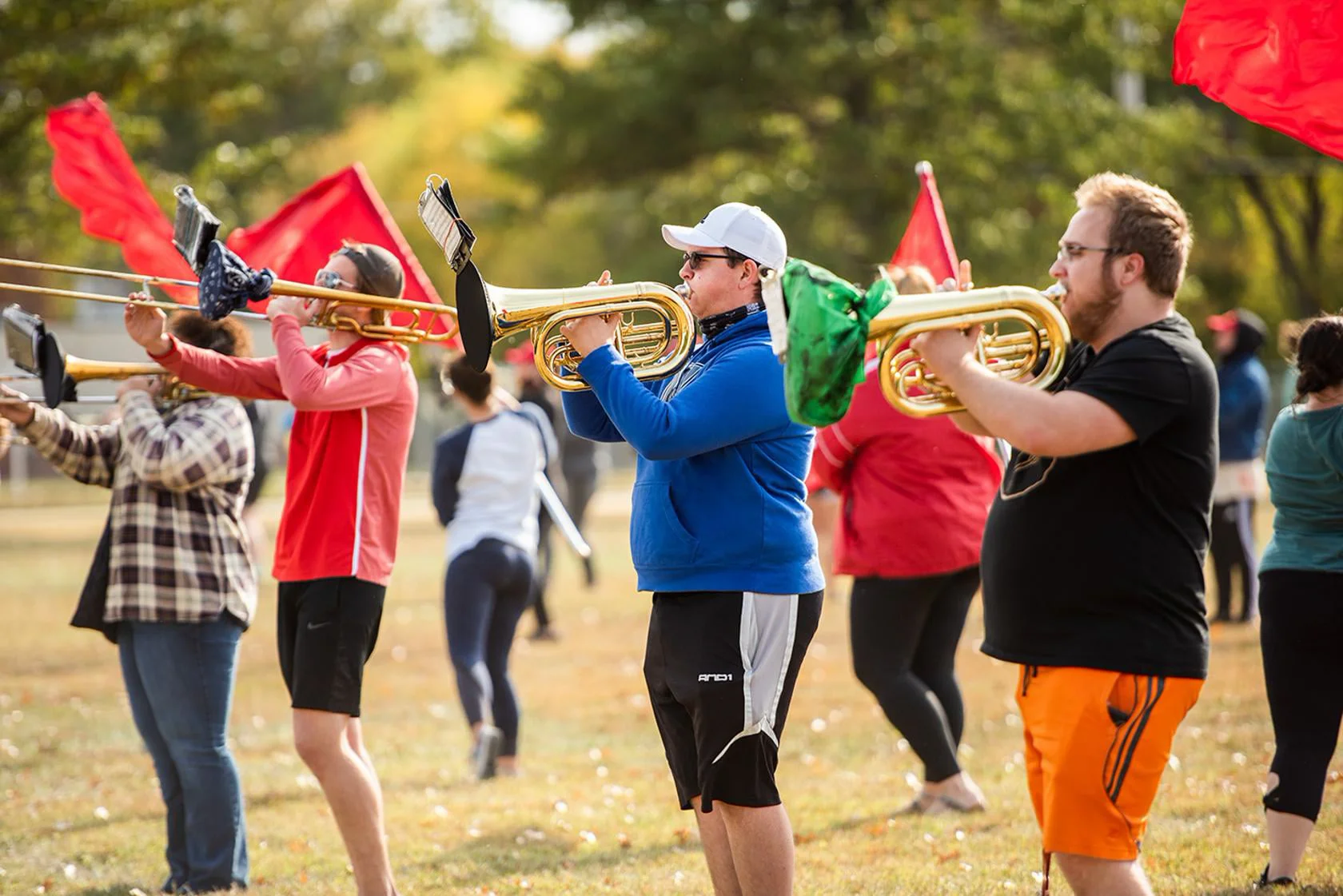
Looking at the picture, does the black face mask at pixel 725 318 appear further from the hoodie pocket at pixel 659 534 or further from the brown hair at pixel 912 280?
the brown hair at pixel 912 280

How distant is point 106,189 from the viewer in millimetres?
8047

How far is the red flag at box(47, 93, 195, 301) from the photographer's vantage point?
7.89 meters

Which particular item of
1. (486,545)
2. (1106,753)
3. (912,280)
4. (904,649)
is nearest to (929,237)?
(912,280)

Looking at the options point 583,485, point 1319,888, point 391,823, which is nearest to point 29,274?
point 583,485

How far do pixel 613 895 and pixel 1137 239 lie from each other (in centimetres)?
325

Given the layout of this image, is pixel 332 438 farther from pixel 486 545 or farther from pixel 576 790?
pixel 576 790

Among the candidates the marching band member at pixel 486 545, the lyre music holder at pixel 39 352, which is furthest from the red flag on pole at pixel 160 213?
the lyre music holder at pixel 39 352

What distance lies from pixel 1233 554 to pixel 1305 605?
718 centimetres

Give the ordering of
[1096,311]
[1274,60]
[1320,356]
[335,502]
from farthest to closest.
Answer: [1320,356] → [335,502] → [1274,60] → [1096,311]

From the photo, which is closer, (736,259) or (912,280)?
(736,259)

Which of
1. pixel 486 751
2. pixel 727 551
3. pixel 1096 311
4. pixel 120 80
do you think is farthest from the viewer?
pixel 120 80

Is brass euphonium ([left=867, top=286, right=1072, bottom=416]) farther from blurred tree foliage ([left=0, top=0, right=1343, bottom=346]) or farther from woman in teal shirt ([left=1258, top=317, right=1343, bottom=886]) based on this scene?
blurred tree foliage ([left=0, top=0, right=1343, bottom=346])

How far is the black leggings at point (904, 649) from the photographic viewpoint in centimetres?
661

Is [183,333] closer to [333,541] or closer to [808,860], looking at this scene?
[333,541]
